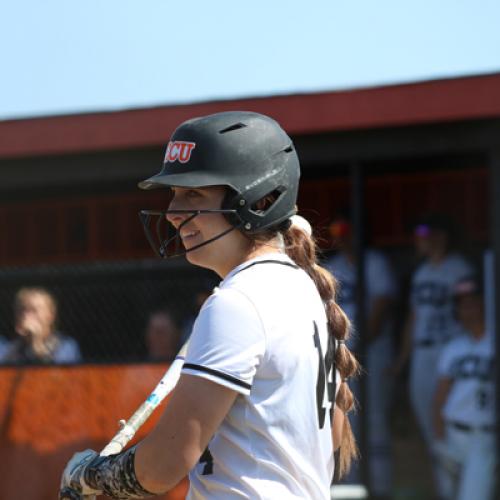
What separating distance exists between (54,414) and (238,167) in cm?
467

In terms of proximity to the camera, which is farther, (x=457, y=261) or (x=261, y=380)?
(x=457, y=261)

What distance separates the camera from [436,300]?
711 cm

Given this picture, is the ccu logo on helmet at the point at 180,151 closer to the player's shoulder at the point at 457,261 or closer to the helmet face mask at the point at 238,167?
the helmet face mask at the point at 238,167

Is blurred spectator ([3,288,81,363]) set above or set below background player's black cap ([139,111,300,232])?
below

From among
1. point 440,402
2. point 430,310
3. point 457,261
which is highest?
point 457,261

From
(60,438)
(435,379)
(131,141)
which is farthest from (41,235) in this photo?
(435,379)

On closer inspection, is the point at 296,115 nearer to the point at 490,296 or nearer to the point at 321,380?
the point at 490,296

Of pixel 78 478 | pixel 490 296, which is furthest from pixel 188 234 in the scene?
pixel 490 296

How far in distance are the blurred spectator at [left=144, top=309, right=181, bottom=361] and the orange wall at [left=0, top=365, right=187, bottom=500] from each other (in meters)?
0.31

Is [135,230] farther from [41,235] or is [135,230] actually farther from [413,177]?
[413,177]

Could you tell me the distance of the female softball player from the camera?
7.69 ft

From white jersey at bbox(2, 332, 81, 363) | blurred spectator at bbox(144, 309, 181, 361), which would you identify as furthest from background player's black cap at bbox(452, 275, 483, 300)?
white jersey at bbox(2, 332, 81, 363)

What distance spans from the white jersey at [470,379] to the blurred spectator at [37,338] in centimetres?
224

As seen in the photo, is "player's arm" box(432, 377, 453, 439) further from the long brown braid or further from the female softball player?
the female softball player
